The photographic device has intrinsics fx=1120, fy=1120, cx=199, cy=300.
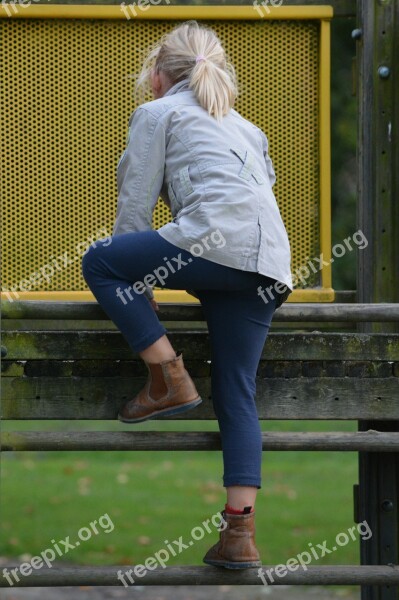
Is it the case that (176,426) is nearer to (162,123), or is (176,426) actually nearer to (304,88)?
(304,88)

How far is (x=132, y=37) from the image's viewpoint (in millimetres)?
4520

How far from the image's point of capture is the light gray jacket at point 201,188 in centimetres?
340

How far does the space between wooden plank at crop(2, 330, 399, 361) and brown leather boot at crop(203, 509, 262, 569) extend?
556mm

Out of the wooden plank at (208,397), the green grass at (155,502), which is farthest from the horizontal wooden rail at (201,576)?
the green grass at (155,502)

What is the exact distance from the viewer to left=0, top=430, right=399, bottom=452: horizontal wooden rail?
355 centimetres

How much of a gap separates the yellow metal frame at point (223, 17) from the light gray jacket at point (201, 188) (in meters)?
0.93

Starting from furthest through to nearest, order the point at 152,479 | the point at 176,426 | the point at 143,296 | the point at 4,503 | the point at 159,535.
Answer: the point at 176,426 < the point at 152,479 < the point at 4,503 < the point at 159,535 < the point at 143,296

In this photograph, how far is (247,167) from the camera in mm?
3512

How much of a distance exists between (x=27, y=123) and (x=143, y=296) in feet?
4.52

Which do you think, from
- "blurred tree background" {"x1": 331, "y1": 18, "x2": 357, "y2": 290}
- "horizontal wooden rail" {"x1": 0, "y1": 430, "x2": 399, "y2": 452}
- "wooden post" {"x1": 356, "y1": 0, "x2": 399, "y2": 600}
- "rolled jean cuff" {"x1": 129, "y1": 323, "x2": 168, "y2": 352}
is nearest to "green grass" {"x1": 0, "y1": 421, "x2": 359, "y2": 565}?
"wooden post" {"x1": 356, "y1": 0, "x2": 399, "y2": 600}

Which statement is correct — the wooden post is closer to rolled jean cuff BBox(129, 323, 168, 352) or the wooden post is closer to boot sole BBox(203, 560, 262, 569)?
boot sole BBox(203, 560, 262, 569)

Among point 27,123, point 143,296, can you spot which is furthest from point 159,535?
point 143,296

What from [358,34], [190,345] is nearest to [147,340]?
[190,345]

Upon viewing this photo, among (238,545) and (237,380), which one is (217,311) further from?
(238,545)
